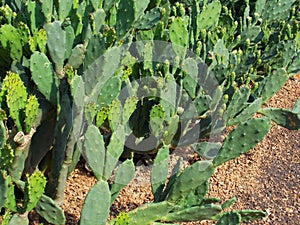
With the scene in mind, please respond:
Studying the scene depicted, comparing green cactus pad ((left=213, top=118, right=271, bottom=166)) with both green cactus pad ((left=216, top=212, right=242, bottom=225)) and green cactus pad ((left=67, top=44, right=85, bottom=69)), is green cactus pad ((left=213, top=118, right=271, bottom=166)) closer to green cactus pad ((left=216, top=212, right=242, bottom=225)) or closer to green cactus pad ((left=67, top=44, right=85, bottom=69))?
green cactus pad ((left=216, top=212, right=242, bottom=225))

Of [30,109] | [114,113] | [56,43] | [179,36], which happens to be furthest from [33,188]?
[179,36]

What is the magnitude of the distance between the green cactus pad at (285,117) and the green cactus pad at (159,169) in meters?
1.30

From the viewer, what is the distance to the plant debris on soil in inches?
134

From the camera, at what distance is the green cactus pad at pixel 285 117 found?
3934 mm

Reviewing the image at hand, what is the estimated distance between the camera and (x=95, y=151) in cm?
274

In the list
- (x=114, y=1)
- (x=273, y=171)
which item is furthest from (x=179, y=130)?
(x=114, y=1)

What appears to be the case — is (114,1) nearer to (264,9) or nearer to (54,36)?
(54,36)

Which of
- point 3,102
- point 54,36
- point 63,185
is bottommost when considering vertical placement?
point 63,185

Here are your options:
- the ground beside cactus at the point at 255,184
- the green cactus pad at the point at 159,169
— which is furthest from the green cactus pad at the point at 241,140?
the ground beside cactus at the point at 255,184

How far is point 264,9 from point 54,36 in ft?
7.98

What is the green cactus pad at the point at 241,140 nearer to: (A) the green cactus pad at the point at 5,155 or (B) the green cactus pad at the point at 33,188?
(B) the green cactus pad at the point at 33,188

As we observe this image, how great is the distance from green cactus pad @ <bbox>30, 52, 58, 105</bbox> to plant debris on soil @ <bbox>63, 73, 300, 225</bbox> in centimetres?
73

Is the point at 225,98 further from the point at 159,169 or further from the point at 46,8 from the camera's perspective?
the point at 46,8

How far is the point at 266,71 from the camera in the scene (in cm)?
475
